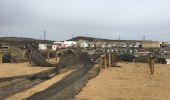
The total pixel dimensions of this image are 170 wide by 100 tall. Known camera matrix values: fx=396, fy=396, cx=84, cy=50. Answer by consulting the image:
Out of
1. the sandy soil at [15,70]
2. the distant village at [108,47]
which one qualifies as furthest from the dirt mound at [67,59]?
the distant village at [108,47]

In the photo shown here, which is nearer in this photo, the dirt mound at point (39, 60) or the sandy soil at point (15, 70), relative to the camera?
the sandy soil at point (15, 70)

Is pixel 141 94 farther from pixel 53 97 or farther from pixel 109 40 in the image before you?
pixel 109 40

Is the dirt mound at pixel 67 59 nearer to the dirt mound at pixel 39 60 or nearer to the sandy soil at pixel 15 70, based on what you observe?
the dirt mound at pixel 39 60

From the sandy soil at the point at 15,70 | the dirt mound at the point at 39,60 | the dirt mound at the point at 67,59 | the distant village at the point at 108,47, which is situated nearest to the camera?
the sandy soil at the point at 15,70

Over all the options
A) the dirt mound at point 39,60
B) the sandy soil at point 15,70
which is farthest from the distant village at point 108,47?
the sandy soil at point 15,70

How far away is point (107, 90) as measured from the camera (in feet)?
59.0

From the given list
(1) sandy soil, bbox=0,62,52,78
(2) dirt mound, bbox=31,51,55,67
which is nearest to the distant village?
(2) dirt mound, bbox=31,51,55,67

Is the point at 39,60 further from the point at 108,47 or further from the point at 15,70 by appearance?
the point at 108,47

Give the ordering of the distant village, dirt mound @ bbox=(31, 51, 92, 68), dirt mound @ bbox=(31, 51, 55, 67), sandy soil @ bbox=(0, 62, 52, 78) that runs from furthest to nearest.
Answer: the distant village, dirt mound @ bbox=(31, 51, 55, 67), dirt mound @ bbox=(31, 51, 92, 68), sandy soil @ bbox=(0, 62, 52, 78)

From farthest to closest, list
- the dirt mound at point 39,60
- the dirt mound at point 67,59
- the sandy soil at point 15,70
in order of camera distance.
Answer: the dirt mound at point 39,60
the dirt mound at point 67,59
the sandy soil at point 15,70

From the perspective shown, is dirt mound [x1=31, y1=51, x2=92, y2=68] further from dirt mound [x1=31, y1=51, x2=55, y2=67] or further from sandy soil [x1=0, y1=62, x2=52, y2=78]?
sandy soil [x1=0, y1=62, x2=52, y2=78]

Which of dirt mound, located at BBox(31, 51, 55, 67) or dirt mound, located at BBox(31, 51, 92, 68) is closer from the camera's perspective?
dirt mound, located at BBox(31, 51, 92, 68)

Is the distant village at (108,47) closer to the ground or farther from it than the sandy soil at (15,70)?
farther from it

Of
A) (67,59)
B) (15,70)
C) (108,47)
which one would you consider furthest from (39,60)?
(108,47)
